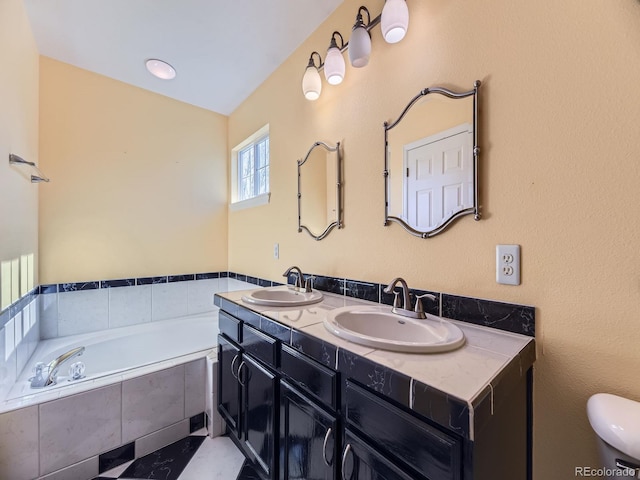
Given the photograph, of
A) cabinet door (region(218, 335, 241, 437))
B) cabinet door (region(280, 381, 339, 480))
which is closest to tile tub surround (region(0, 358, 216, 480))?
cabinet door (region(218, 335, 241, 437))

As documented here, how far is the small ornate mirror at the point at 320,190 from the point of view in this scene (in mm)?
1589

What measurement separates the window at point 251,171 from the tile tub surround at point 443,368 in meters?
1.60

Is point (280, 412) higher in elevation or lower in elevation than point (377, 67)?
lower

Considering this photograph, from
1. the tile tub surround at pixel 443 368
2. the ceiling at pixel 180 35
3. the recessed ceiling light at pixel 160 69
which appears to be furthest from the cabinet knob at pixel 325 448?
the recessed ceiling light at pixel 160 69

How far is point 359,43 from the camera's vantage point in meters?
1.28

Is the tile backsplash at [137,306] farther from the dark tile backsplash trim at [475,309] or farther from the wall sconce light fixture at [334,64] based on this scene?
the wall sconce light fixture at [334,64]

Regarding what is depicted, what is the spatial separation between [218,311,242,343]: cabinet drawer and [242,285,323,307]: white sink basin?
0.42 feet

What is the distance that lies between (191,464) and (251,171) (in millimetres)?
2252

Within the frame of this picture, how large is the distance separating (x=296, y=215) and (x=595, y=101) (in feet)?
4.99

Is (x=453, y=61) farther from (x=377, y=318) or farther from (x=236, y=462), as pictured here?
(x=236, y=462)

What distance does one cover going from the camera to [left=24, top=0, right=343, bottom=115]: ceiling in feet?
5.22

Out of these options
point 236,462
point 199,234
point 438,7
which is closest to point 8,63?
point 199,234

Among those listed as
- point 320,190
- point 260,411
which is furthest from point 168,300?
point 320,190

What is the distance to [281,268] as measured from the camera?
2.08 m
